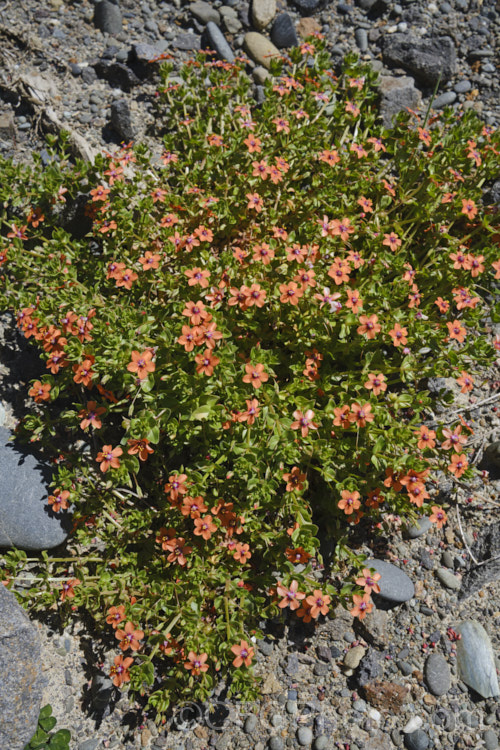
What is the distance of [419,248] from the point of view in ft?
17.3

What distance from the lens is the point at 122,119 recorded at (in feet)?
18.8

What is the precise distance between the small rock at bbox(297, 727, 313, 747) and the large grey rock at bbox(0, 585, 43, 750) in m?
1.88

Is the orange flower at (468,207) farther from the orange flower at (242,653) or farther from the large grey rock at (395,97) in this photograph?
the orange flower at (242,653)

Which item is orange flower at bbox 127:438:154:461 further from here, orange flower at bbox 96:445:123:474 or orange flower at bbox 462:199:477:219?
orange flower at bbox 462:199:477:219

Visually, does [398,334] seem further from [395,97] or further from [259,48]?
[259,48]

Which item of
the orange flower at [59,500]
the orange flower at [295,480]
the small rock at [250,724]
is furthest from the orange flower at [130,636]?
the orange flower at [295,480]

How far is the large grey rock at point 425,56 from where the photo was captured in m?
6.29

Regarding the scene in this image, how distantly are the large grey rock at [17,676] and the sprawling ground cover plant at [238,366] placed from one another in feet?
0.74

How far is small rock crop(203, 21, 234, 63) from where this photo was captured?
6312 mm

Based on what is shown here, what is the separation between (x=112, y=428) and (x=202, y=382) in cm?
139

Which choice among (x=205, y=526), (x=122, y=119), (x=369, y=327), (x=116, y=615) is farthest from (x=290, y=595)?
(x=122, y=119)

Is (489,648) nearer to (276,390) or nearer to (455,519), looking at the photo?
(455,519)

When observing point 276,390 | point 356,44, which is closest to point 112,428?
point 276,390

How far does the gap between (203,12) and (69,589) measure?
6.49 m
